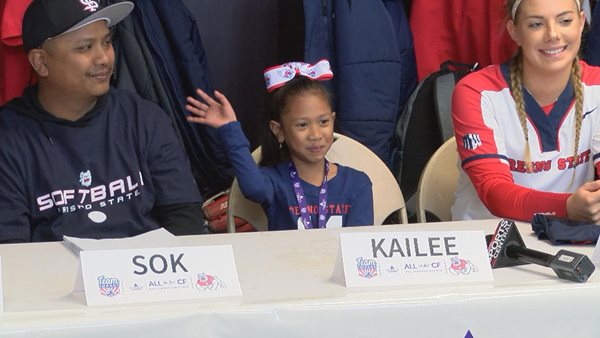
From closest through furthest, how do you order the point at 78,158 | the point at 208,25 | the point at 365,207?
the point at 78,158 < the point at 365,207 < the point at 208,25

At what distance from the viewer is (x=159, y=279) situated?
1590 millimetres

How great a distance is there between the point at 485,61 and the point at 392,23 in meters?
0.37

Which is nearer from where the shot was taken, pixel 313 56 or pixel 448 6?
pixel 313 56

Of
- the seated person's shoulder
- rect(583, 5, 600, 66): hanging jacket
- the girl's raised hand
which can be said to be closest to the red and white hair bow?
the girl's raised hand

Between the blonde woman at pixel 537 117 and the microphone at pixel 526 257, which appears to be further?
the blonde woman at pixel 537 117

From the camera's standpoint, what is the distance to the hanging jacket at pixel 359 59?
3.55 meters

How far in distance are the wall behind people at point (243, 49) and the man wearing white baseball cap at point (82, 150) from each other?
136 centimetres

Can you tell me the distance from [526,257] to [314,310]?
456 millimetres

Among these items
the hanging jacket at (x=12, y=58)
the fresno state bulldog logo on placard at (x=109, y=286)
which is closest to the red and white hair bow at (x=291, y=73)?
the hanging jacket at (x=12, y=58)

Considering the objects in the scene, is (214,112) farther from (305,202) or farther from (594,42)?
(594,42)

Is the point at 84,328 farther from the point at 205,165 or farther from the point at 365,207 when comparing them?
the point at 205,165

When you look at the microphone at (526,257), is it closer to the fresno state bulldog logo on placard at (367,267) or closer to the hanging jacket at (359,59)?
the fresno state bulldog logo on placard at (367,267)

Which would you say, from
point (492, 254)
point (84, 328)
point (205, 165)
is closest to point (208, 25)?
point (205, 165)

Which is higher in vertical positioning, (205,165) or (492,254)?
(492,254)
